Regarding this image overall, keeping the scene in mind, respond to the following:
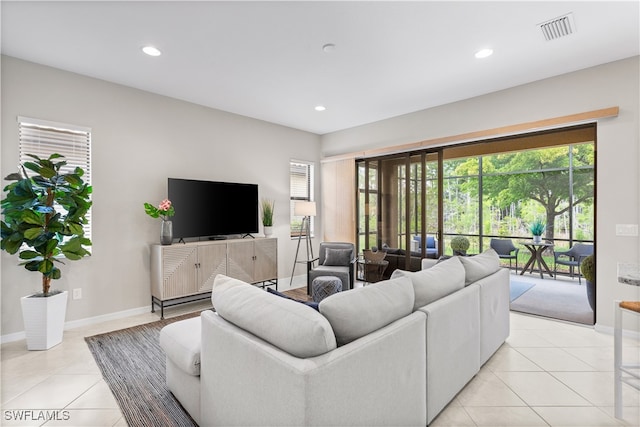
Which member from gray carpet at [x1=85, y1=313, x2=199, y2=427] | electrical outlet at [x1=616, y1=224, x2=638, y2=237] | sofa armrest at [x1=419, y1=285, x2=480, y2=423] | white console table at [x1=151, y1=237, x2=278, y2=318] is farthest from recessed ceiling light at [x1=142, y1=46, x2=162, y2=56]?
electrical outlet at [x1=616, y1=224, x2=638, y2=237]

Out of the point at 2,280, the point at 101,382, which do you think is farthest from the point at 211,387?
the point at 2,280

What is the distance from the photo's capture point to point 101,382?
230 cm

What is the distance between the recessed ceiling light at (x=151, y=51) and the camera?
2.83m

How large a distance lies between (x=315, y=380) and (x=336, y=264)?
3613 mm

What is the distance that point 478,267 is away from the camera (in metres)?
2.50

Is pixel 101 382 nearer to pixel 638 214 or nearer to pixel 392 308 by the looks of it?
pixel 392 308

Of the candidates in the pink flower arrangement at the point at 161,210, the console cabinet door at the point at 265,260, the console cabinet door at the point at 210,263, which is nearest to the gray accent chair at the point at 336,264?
the console cabinet door at the point at 265,260

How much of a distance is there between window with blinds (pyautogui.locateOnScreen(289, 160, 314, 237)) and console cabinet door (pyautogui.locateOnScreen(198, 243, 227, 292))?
1.71 metres

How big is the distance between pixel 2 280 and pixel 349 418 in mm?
3609

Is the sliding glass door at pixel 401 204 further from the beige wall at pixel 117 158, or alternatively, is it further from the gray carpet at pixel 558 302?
the beige wall at pixel 117 158

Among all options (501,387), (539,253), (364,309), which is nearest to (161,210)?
(364,309)

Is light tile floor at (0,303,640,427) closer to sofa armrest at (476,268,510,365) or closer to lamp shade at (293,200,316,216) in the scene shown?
sofa armrest at (476,268,510,365)

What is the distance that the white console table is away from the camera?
12.0 ft

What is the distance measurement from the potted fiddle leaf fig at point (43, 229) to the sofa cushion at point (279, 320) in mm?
2255
